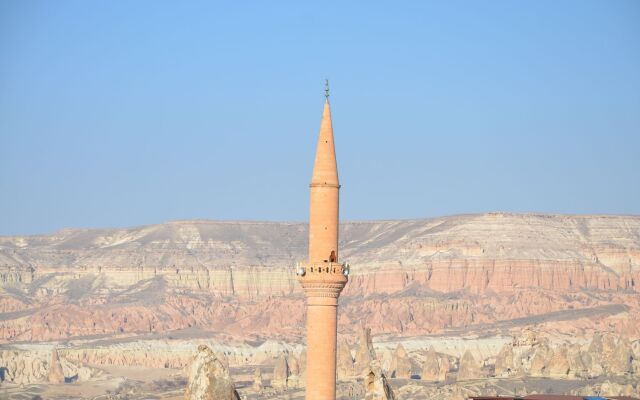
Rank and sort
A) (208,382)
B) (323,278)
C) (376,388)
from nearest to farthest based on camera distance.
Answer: (208,382) < (376,388) < (323,278)

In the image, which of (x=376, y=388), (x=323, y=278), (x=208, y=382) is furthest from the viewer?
(x=323, y=278)

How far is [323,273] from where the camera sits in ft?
348

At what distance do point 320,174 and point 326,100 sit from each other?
3689 mm

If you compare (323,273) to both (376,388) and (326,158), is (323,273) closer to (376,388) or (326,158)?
(326,158)

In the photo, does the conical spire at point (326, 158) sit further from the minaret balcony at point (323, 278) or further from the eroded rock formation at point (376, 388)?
the eroded rock formation at point (376, 388)

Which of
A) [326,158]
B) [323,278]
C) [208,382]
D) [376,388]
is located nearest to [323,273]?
[323,278]

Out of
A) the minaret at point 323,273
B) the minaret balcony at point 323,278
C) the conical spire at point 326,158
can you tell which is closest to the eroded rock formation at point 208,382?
the minaret at point 323,273

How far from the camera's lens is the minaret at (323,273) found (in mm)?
105062

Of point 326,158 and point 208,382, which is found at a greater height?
point 326,158

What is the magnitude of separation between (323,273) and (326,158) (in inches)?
219

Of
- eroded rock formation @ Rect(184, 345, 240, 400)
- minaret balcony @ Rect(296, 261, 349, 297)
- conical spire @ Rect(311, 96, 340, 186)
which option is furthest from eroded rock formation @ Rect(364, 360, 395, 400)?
conical spire @ Rect(311, 96, 340, 186)

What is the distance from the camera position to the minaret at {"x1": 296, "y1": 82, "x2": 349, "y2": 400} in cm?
10506

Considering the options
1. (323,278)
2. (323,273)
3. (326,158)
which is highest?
(326,158)

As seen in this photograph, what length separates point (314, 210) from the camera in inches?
4188
